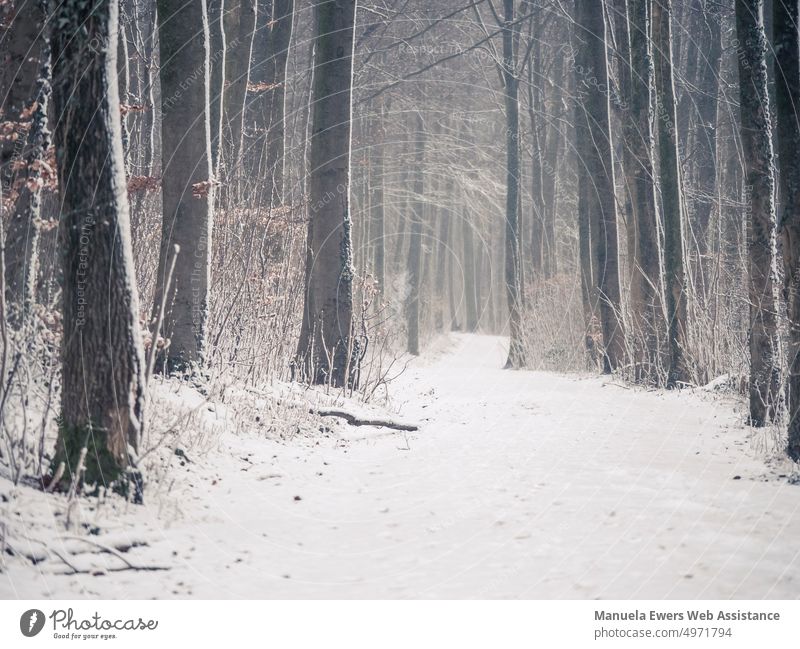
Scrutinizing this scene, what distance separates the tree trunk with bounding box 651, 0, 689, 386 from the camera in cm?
949

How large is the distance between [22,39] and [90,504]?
3.14 metres

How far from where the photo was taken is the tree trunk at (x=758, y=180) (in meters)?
5.71

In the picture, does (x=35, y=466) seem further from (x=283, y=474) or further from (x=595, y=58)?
(x=595, y=58)

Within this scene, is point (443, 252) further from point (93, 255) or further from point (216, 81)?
point (93, 255)

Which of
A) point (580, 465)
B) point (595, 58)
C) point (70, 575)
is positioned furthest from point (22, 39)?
point (595, 58)

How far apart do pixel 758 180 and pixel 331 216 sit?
416 centimetres

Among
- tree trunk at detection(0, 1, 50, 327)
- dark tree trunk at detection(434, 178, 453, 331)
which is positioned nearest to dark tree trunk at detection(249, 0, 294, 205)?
tree trunk at detection(0, 1, 50, 327)

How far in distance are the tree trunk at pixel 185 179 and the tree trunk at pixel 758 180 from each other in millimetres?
4346

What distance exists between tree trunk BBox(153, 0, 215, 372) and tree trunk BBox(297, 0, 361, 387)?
5.74ft

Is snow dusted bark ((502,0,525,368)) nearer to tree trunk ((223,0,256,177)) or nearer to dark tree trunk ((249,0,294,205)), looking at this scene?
dark tree trunk ((249,0,294,205))

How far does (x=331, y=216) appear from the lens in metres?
7.94

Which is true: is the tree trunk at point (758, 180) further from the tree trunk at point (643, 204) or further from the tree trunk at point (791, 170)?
the tree trunk at point (643, 204)

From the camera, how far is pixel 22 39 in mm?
4801

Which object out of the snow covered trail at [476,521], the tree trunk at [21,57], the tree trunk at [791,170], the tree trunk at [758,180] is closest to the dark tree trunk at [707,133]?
the tree trunk at [758,180]
